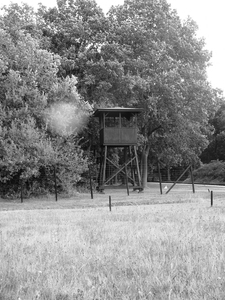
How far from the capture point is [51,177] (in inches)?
1217

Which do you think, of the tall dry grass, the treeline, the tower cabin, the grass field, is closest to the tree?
the treeline

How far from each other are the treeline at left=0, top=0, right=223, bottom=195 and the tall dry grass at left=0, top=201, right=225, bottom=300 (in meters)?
18.3

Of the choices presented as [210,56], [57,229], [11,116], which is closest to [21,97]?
[11,116]

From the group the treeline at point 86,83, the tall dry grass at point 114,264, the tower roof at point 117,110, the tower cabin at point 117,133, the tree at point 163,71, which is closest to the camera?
the tall dry grass at point 114,264

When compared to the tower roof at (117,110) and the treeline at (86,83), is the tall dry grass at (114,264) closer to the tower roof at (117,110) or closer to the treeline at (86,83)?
the treeline at (86,83)

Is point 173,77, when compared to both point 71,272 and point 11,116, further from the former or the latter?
point 71,272

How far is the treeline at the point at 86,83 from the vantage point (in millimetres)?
29016

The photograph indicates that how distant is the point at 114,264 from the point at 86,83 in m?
30.3

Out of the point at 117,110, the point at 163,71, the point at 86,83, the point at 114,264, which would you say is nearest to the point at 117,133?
the point at 117,110

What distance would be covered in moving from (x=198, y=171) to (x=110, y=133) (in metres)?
27.0

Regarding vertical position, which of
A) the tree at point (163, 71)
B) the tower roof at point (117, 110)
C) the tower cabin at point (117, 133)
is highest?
the tree at point (163, 71)

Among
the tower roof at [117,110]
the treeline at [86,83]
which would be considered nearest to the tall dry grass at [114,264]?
the treeline at [86,83]

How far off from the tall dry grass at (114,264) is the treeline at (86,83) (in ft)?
59.9

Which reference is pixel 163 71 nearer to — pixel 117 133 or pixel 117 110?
pixel 117 110
